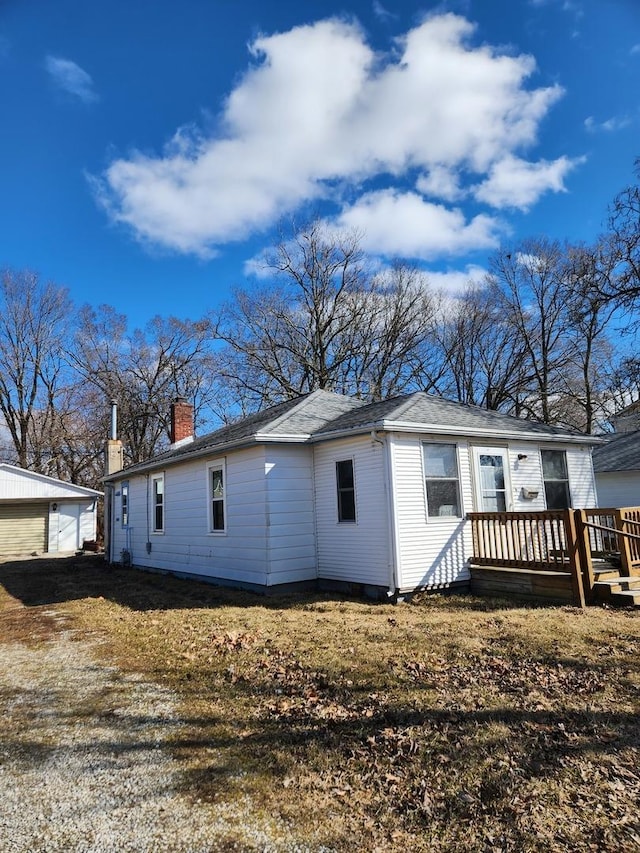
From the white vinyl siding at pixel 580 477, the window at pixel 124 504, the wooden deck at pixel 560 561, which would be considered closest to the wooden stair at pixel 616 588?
the wooden deck at pixel 560 561

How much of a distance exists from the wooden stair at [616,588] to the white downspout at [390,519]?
326 cm

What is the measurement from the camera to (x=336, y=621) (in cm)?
795

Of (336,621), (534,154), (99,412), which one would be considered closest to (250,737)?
(336,621)

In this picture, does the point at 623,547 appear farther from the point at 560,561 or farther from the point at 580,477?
the point at 580,477

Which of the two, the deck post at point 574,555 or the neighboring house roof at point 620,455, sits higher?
the neighboring house roof at point 620,455

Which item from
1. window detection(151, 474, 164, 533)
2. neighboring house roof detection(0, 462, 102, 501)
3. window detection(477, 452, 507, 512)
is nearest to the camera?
window detection(477, 452, 507, 512)

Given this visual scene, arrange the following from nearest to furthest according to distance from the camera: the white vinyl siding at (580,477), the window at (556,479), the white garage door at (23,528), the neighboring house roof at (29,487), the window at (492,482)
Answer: the window at (492,482), the window at (556,479), the white vinyl siding at (580,477), the neighboring house roof at (29,487), the white garage door at (23,528)

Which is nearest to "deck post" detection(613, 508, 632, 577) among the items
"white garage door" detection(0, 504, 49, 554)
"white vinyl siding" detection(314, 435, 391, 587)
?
"white vinyl siding" detection(314, 435, 391, 587)

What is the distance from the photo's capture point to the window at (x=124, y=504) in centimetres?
1816

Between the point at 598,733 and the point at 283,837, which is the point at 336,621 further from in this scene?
the point at 283,837

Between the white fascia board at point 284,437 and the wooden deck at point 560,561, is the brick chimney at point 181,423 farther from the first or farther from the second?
the wooden deck at point 560,561

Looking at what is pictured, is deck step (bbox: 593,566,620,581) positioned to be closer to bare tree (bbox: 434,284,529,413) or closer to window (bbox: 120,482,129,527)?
window (bbox: 120,482,129,527)

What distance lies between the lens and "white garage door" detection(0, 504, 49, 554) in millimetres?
24656

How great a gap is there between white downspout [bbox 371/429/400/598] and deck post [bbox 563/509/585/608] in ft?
9.33
